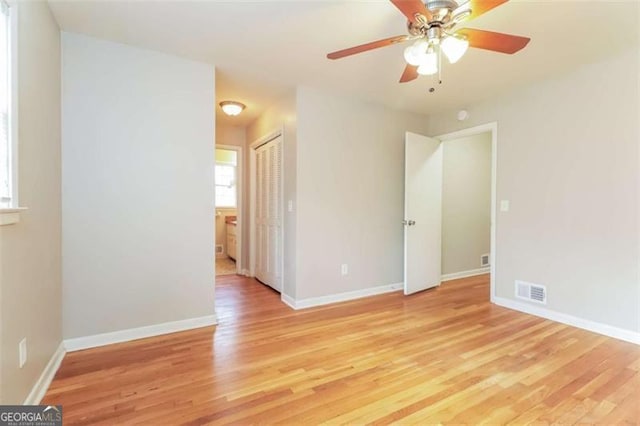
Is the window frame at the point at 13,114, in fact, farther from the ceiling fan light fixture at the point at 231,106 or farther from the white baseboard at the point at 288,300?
the white baseboard at the point at 288,300

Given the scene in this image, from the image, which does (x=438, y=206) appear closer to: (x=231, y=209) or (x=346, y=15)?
(x=346, y=15)

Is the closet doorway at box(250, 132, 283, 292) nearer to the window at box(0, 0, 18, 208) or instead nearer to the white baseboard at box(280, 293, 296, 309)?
the white baseboard at box(280, 293, 296, 309)

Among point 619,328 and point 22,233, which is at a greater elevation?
point 22,233

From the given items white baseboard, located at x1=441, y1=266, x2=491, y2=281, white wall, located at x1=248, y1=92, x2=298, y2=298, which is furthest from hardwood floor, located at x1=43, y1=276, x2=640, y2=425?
white baseboard, located at x1=441, y1=266, x2=491, y2=281

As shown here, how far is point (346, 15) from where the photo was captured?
6.75ft

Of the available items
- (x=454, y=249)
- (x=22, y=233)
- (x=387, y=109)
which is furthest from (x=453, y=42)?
(x=454, y=249)

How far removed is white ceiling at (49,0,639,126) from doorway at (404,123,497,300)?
3.19 feet

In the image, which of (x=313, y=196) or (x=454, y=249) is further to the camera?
(x=454, y=249)

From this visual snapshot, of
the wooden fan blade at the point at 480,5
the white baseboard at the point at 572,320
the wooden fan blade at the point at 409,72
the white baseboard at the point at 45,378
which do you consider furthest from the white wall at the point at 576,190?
the white baseboard at the point at 45,378

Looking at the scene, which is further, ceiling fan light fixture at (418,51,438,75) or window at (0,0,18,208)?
ceiling fan light fixture at (418,51,438,75)


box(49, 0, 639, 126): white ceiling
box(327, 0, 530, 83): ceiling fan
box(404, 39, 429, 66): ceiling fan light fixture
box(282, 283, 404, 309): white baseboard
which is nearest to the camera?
box(327, 0, 530, 83): ceiling fan

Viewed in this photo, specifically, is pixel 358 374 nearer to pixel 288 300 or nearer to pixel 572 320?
pixel 288 300

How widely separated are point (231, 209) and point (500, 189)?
5464mm

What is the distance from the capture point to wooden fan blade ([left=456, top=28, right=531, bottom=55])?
166 centimetres
